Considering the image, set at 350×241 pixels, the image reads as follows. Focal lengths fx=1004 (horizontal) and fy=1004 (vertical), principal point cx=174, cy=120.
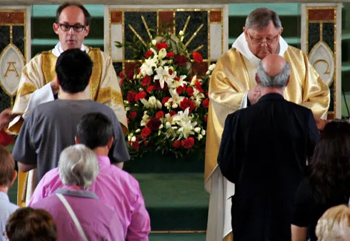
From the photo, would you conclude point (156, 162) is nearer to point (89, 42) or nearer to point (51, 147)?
point (89, 42)

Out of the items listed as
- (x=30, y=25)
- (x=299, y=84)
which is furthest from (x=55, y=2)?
(x=299, y=84)

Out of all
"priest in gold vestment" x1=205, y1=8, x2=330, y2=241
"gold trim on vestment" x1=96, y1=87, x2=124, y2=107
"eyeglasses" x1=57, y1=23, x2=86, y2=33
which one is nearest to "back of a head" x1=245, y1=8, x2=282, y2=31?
"priest in gold vestment" x1=205, y1=8, x2=330, y2=241

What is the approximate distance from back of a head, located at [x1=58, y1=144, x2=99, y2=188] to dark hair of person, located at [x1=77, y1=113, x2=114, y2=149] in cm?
39

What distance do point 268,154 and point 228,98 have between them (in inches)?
45.4

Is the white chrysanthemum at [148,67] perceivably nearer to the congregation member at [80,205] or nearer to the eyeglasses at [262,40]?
the eyeglasses at [262,40]

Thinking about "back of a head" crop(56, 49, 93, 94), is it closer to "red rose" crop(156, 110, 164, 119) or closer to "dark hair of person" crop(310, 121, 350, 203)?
"dark hair of person" crop(310, 121, 350, 203)

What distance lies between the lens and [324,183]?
533cm

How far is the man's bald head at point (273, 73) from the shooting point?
6473 mm

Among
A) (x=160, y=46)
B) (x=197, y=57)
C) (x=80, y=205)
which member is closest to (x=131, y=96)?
(x=160, y=46)

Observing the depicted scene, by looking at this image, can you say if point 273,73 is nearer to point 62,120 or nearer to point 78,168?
point 62,120

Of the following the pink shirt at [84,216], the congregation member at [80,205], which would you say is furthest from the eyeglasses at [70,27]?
the pink shirt at [84,216]

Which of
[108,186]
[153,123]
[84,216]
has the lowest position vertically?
[84,216]

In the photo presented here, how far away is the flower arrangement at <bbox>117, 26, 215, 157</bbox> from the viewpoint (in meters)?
8.90

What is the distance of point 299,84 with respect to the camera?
25.5 feet
